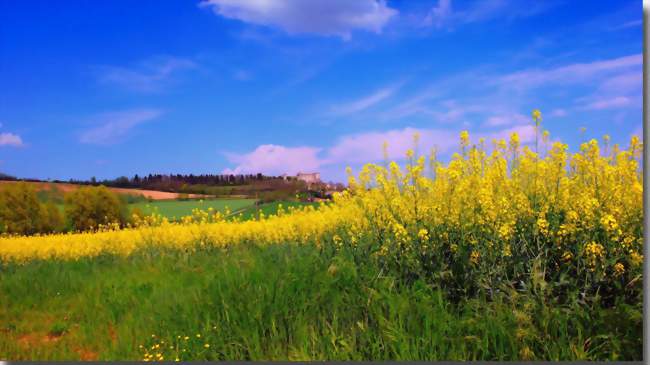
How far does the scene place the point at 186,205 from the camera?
598cm

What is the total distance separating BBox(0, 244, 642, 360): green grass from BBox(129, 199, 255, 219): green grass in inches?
35.1

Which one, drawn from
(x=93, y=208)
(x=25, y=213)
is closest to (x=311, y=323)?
(x=93, y=208)

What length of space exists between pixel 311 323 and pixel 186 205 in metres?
2.74

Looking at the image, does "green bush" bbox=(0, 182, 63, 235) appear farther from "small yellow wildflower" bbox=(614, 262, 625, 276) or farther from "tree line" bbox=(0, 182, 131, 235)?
"small yellow wildflower" bbox=(614, 262, 625, 276)

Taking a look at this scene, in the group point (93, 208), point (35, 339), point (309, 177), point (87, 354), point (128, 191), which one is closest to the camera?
point (87, 354)

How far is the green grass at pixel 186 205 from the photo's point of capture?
5.65m

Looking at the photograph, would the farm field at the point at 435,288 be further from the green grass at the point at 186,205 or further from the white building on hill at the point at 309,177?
the green grass at the point at 186,205

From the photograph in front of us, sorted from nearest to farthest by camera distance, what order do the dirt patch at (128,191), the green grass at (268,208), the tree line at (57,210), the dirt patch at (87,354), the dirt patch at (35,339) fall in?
the dirt patch at (87,354), the dirt patch at (35,339), the dirt patch at (128,191), the tree line at (57,210), the green grass at (268,208)

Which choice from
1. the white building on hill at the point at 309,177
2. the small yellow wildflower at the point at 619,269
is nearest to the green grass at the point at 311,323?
the small yellow wildflower at the point at 619,269

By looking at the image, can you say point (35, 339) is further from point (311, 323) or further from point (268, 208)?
point (268, 208)

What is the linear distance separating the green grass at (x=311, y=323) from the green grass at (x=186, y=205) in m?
0.89

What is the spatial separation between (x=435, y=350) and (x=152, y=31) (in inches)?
131

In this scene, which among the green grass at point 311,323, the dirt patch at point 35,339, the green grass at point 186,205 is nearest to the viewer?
the green grass at point 311,323

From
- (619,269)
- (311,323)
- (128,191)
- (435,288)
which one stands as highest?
(128,191)
